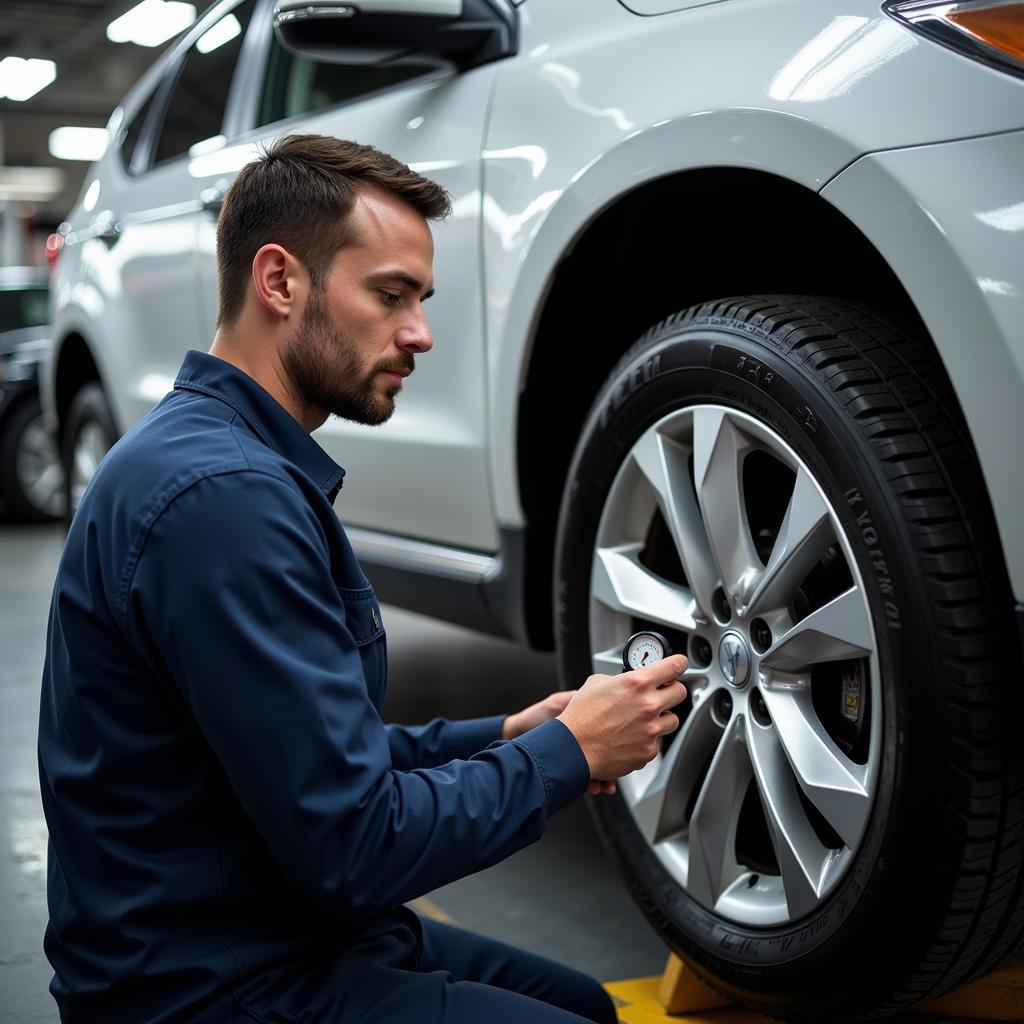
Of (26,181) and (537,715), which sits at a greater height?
(537,715)

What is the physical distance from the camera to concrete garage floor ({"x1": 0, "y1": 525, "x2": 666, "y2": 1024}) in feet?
6.26

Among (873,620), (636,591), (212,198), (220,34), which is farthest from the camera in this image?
(220,34)

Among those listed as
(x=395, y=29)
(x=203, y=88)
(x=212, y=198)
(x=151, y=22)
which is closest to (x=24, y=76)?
(x=151, y=22)

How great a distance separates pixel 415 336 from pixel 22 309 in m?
7.18

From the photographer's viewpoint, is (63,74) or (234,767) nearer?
(234,767)

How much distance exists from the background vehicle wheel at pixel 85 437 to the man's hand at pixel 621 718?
2.61 m

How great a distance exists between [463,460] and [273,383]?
844mm

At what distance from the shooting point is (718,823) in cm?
158

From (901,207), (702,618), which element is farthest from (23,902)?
(901,207)

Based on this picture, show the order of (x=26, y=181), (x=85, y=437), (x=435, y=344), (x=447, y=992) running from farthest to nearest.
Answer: (x=26, y=181) < (x=85, y=437) < (x=435, y=344) < (x=447, y=992)

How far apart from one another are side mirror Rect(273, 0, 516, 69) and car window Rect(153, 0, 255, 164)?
1.03 meters

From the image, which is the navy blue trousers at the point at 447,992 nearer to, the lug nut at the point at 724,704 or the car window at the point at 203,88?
the lug nut at the point at 724,704

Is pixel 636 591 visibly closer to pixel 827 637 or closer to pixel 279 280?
pixel 827 637

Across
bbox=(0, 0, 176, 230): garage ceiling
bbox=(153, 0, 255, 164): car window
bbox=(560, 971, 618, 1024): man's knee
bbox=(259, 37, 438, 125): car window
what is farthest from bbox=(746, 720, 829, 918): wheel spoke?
bbox=(0, 0, 176, 230): garage ceiling
